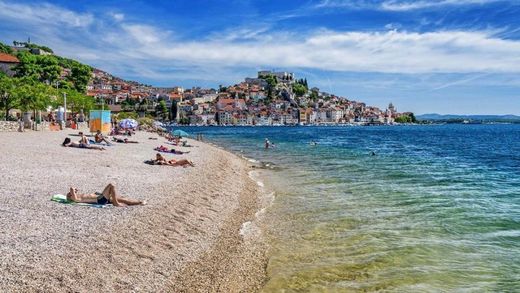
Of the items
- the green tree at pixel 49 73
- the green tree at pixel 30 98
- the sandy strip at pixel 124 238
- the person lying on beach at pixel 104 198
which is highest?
the green tree at pixel 49 73

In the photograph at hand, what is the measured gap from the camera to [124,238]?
9508 mm

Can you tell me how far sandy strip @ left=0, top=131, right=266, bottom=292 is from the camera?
744 cm

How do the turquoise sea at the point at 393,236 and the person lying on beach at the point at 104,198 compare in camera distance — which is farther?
the person lying on beach at the point at 104,198

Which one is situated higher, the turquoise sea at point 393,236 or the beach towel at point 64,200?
the beach towel at point 64,200

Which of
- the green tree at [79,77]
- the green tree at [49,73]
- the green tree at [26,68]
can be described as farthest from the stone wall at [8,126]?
the green tree at [79,77]

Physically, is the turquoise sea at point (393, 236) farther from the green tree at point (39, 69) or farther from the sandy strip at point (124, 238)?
the green tree at point (39, 69)

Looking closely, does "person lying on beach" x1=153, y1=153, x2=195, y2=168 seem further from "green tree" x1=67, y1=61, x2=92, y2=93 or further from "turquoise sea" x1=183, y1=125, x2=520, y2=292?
"green tree" x1=67, y1=61, x2=92, y2=93

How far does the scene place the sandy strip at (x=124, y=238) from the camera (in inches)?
293

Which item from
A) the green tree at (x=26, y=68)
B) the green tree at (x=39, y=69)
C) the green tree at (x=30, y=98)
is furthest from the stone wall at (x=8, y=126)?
the green tree at (x=39, y=69)

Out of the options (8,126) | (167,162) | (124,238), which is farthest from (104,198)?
(8,126)

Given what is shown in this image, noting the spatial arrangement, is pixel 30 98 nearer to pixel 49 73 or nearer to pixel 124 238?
pixel 124 238

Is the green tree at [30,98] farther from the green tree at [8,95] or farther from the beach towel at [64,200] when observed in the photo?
the beach towel at [64,200]

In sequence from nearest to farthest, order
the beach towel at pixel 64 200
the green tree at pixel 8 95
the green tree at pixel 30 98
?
the beach towel at pixel 64 200, the green tree at pixel 8 95, the green tree at pixel 30 98

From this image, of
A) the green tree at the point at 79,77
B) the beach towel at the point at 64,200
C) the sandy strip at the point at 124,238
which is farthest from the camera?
the green tree at the point at 79,77
